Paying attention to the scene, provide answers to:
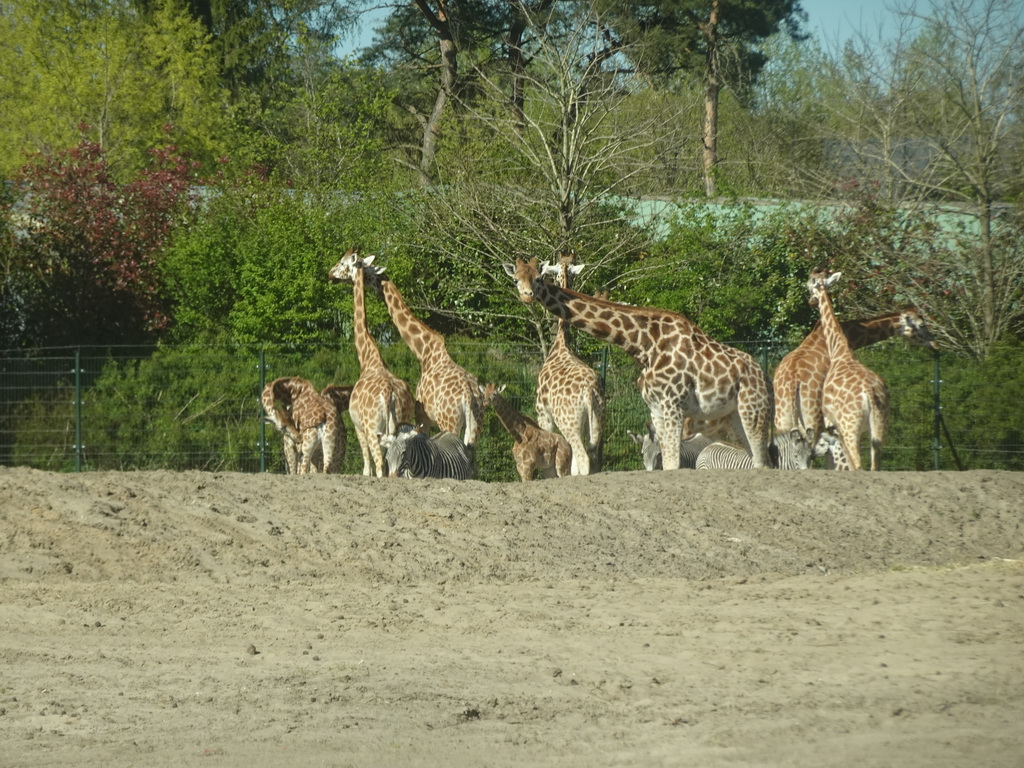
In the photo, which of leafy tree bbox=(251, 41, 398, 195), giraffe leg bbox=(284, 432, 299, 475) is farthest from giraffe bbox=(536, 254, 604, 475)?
leafy tree bbox=(251, 41, 398, 195)

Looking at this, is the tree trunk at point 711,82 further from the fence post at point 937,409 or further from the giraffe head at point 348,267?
the giraffe head at point 348,267

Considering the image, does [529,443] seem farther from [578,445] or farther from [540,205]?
[540,205]

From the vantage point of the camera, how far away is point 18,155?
29.3 m

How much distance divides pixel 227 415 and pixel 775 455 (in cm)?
680

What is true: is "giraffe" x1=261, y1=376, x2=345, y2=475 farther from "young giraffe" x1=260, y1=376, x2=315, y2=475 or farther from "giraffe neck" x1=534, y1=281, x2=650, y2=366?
"giraffe neck" x1=534, y1=281, x2=650, y2=366

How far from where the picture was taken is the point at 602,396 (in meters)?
14.5

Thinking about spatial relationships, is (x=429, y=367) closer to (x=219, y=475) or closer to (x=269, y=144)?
(x=219, y=475)

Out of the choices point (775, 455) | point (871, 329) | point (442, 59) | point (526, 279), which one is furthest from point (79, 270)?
point (442, 59)

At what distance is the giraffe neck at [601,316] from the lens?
13.4m

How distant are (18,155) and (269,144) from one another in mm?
5622

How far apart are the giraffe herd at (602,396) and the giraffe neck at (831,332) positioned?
0.05 feet

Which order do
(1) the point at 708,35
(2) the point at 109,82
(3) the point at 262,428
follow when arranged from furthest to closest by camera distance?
(1) the point at 708,35 < (2) the point at 109,82 < (3) the point at 262,428

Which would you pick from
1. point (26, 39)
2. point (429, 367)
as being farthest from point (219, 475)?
point (26, 39)

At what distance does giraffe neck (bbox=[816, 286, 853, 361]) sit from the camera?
46.9 ft
